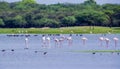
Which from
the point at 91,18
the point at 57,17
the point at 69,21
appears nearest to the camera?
the point at 69,21

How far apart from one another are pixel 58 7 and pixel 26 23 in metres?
21.6

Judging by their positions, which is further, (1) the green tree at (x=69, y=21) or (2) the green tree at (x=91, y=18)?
(1) the green tree at (x=69, y=21)

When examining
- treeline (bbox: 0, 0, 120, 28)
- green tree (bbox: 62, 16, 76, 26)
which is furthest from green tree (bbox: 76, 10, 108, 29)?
green tree (bbox: 62, 16, 76, 26)

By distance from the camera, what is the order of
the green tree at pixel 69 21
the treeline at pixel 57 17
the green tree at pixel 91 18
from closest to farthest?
the green tree at pixel 91 18, the green tree at pixel 69 21, the treeline at pixel 57 17

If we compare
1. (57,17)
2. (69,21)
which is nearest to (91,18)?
(69,21)

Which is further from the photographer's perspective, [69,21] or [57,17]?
[57,17]

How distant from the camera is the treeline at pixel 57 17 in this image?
124438 mm

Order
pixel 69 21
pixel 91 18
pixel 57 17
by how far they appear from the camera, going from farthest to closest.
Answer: pixel 57 17 < pixel 91 18 < pixel 69 21

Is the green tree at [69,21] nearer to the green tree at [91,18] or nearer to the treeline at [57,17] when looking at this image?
the treeline at [57,17]

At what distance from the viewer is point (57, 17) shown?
131 meters

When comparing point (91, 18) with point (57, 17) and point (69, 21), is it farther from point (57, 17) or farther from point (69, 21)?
point (57, 17)

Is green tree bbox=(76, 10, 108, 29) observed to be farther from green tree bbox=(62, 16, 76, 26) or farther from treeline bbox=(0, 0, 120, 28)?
green tree bbox=(62, 16, 76, 26)

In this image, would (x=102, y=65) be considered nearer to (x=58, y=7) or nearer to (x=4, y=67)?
(x=4, y=67)

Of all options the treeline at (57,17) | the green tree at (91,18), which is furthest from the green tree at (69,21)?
the green tree at (91,18)
